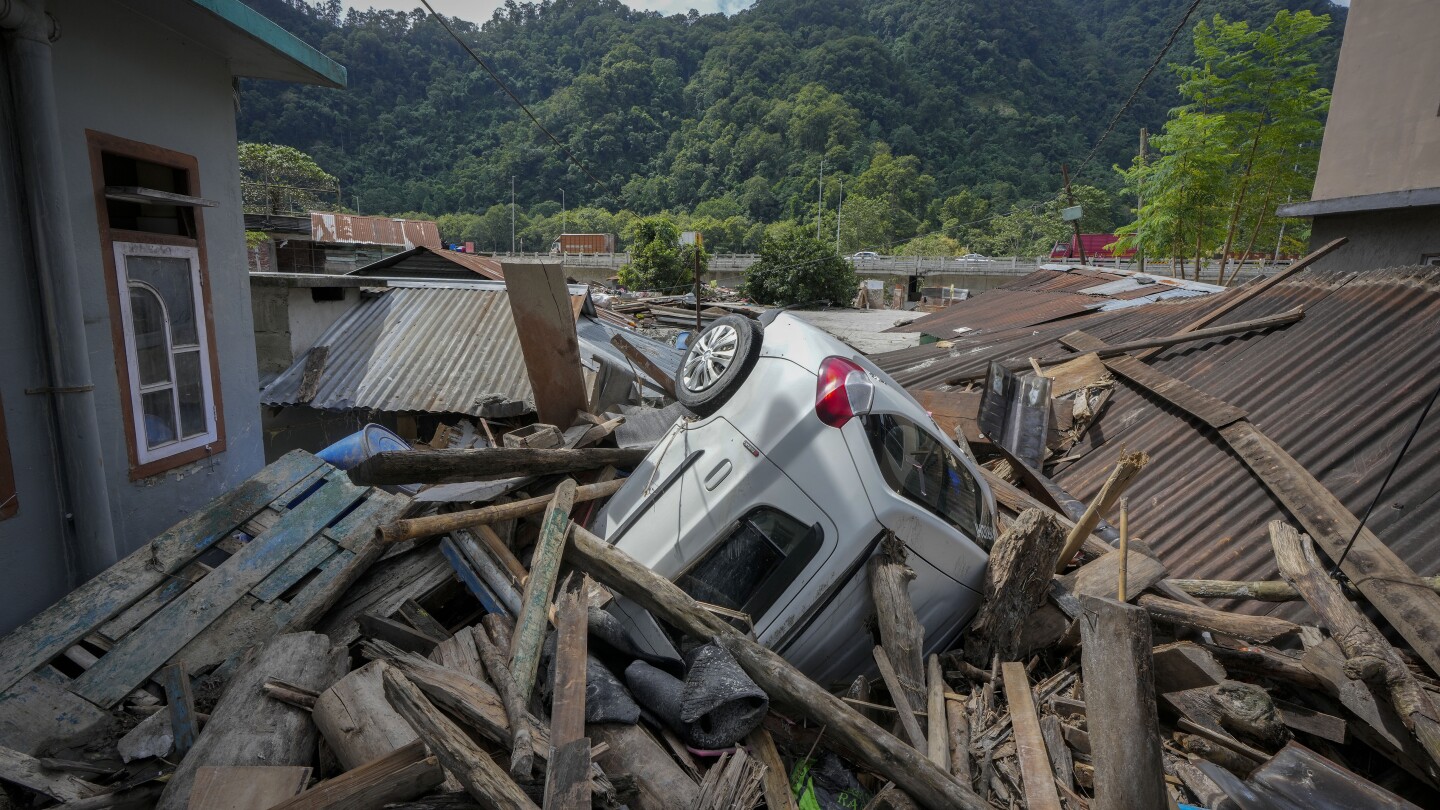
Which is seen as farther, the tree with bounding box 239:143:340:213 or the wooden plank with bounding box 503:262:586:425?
the tree with bounding box 239:143:340:213

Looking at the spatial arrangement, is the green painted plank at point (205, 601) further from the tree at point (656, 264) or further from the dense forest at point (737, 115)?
the dense forest at point (737, 115)

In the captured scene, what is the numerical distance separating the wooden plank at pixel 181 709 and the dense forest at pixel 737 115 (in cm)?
5914

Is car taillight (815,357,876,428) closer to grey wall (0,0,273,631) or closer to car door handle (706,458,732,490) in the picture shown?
car door handle (706,458,732,490)

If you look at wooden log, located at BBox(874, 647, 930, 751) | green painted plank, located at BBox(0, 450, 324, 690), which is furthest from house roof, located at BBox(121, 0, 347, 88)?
wooden log, located at BBox(874, 647, 930, 751)

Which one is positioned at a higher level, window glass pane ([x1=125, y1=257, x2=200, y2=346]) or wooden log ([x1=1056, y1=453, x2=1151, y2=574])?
window glass pane ([x1=125, y1=257, x2=200, y2=346])

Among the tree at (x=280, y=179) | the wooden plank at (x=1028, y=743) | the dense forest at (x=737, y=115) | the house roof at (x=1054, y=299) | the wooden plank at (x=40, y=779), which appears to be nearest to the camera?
the wooden plank at (x=40, y=779)

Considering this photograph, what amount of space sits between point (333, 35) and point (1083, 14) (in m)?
118

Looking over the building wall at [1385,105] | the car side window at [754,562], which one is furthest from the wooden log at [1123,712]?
the building wall at [1385,105]

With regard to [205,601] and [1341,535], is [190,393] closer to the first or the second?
[205,601]

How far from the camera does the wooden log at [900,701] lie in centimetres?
300

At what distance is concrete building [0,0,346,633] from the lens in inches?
154

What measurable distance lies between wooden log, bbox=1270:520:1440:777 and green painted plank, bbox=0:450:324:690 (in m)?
5.84

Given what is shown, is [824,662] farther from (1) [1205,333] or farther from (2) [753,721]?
(1) [1205,333]

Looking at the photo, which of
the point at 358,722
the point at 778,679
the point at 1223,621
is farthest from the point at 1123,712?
the point at 358,722
